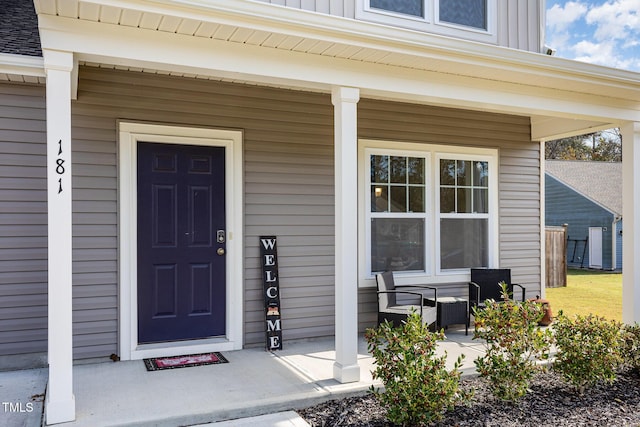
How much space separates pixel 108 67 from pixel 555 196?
1850 centimetres

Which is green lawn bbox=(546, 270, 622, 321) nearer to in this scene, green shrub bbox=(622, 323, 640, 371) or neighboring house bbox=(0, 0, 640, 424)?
green shrub bbox=(622, 323, 640, 371)

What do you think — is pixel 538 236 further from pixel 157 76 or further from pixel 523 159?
pixel 157 76

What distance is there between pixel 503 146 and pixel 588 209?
13.5 meters

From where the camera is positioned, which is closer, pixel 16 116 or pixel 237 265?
pixel 16 116

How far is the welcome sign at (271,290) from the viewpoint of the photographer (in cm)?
486

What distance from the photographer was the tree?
28266 mm

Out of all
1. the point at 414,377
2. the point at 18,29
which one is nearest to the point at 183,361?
the point at 414,377

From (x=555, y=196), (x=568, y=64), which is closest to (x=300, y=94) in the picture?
(x=568, y=64)

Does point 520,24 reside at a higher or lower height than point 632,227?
higher

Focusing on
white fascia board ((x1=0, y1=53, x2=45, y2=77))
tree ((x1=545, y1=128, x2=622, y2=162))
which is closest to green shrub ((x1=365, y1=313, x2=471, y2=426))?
→ white fascia board ((x1=0, y1=53, x2=45, y2=77))

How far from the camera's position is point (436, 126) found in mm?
5922

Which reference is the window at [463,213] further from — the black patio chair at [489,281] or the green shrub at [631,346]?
the green shrub at [631,346]

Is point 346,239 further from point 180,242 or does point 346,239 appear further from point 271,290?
point 180,242

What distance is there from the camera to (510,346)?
11.4 ft
